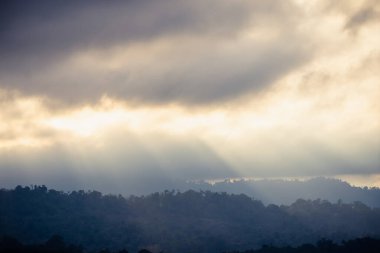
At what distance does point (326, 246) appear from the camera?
14725 centimetres

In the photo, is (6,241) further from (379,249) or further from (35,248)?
(379,249)

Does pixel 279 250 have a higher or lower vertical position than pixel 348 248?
lower

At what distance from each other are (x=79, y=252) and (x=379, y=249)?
80110mm

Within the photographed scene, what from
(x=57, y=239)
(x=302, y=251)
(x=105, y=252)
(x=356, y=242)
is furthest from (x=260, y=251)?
(x=57, y=239)

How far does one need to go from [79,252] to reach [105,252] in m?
8.09

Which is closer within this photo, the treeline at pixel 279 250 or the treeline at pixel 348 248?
the treeline at pixel 279 250

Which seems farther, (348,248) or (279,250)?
(279,250)

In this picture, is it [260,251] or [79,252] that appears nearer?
[79,252]

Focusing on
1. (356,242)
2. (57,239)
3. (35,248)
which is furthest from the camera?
(57,239)

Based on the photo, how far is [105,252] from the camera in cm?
13438

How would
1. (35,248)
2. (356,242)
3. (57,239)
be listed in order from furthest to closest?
(57,239)
(356,242)
(35,248)

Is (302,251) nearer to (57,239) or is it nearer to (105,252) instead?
(105,252)

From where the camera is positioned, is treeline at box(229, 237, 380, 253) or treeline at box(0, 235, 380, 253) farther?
treeline at box(229, 237, 380, 253)

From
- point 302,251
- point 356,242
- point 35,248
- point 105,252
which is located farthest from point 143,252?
point 356,242
